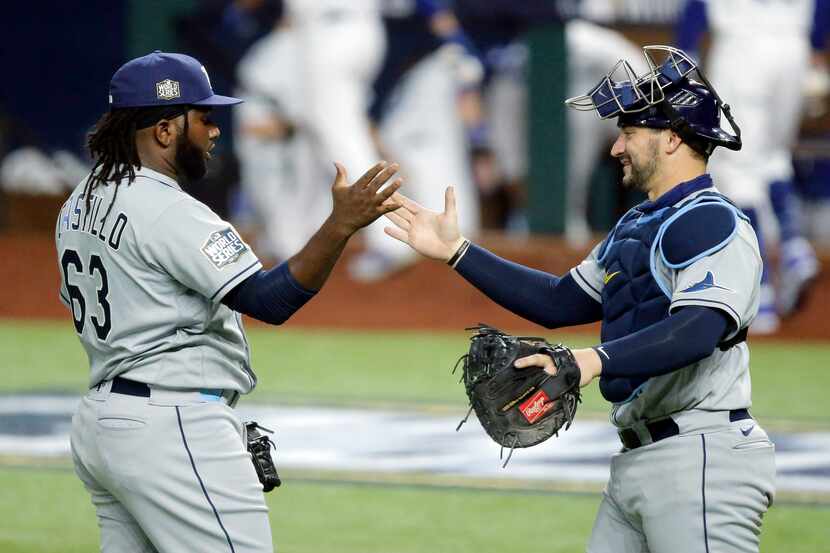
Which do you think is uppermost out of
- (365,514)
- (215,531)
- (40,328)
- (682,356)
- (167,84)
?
(167,84)

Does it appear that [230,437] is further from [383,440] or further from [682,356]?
[383,440]

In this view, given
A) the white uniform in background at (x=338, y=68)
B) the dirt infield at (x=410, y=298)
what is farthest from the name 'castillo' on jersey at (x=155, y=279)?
the white uniform in background at (x=338, y=68)

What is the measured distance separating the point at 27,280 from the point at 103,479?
8877 mm

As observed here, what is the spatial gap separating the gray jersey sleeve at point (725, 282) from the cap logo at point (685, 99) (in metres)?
0.32

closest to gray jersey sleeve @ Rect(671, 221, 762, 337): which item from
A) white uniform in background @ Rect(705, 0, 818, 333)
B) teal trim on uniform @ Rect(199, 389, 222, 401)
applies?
teal trim on uniform @ Rect(199, 389, 222, 401)

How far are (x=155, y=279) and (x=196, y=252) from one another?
13 centimetres

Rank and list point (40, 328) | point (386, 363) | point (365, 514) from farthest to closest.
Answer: point (40, 328)
point (386, 363)
point (365, 514)

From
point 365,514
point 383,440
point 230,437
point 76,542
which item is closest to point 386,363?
point 383,440

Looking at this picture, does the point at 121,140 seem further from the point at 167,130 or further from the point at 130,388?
the point at 130,388

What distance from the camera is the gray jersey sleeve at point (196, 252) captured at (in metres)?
3.19

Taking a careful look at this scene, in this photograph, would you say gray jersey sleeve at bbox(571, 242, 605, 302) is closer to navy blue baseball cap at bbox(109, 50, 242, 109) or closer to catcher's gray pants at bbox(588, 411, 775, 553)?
catcher's gray pants at bbox(588, 411, 775, 553)

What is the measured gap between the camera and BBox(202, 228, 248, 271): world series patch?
3201 mm

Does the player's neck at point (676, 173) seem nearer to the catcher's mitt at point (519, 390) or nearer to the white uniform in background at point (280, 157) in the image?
the catcher's mitt at point (519, 390)

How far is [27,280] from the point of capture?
38.8 ft
